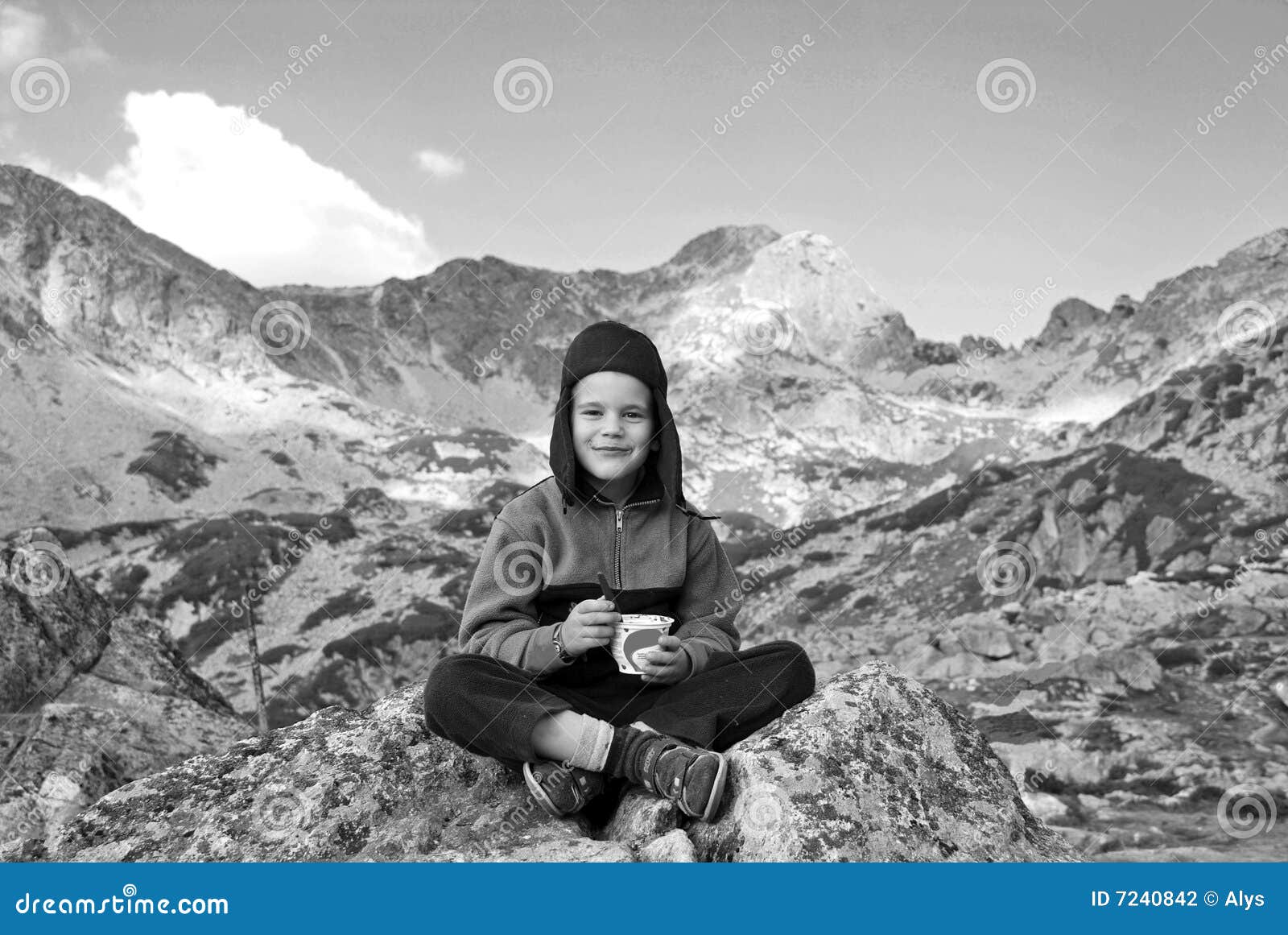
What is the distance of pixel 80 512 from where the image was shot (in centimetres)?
10194

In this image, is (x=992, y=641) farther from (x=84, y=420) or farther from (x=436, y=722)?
(x=84, y=420)

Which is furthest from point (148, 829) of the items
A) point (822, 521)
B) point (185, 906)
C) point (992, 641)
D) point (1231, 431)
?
point (822, 521)

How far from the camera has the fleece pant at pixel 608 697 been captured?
4426 millimetres

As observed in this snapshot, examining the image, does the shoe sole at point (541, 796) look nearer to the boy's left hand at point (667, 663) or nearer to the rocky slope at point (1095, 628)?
the boy's left hand at point (667, 663)

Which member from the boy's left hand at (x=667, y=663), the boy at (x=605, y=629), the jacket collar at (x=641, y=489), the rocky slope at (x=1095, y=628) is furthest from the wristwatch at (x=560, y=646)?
the rocky slope at (x=1095, y=628)

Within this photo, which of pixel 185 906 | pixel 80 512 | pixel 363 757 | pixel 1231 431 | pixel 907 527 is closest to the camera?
pixel 185 906

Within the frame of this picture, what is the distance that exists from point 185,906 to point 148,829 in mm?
1377

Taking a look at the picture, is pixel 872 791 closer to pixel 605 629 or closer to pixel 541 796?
pixel 605 629

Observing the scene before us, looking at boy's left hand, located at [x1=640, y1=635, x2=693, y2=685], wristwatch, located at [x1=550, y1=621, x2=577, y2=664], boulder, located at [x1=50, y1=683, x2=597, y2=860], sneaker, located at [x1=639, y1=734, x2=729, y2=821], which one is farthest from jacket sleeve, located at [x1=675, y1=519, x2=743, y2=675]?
boulder, located at [x1=50, y1=683, x2=597, y2=860]

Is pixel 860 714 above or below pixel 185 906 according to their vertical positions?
above

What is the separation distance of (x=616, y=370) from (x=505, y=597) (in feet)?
4.28

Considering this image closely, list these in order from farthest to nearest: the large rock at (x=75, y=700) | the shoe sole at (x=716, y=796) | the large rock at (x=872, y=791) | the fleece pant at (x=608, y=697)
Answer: the large rock at (x=75, y=700), the fleece pant at (x=608, y=697), the shoe sole at (x=716, y=796), the large rock at (x=872, y=791)

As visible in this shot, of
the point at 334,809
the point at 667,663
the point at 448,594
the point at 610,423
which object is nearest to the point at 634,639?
the point at 667,663

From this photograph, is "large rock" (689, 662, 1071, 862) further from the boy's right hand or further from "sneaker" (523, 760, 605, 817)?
the boy's right hand
